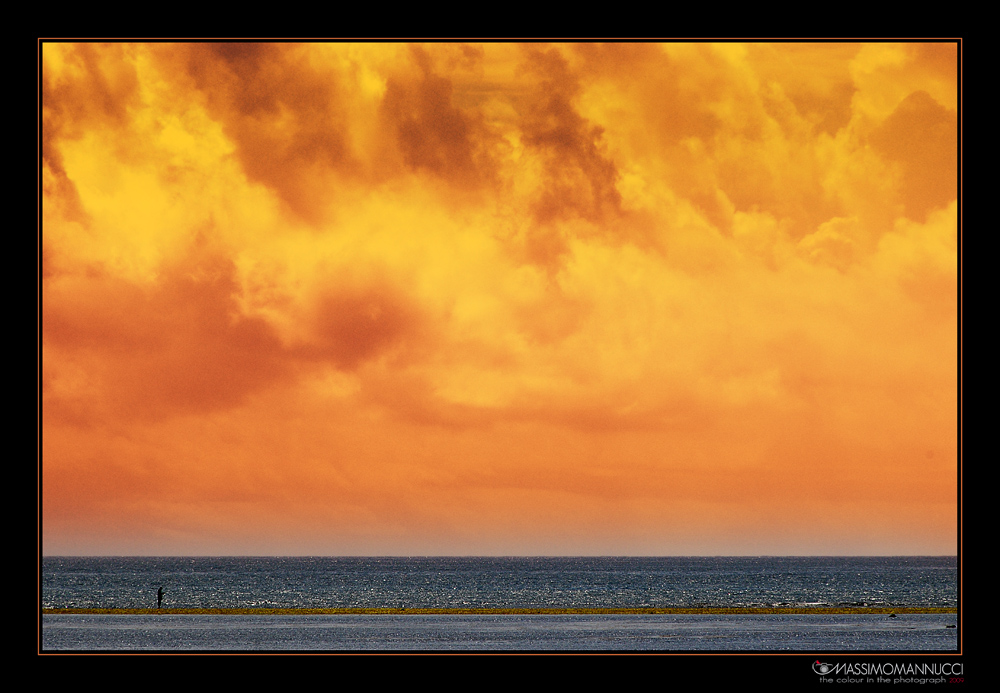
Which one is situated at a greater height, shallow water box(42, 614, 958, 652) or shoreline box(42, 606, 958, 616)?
shallow water box(42, 614, 958, 652)

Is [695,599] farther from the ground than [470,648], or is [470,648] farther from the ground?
[470,648]

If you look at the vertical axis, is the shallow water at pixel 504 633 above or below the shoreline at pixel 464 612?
above

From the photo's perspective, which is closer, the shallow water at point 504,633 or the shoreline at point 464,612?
the shallow water at point 504,633

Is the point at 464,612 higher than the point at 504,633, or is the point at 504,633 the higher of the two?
A: the point at 504,633

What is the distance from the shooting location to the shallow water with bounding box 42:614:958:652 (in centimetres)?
3334

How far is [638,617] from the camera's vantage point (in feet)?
153

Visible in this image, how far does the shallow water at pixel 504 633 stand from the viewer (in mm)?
33344

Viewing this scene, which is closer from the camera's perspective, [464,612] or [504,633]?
[504,633]

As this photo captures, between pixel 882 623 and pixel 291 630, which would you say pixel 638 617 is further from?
pixel 291 630

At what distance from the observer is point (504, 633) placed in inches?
1479
